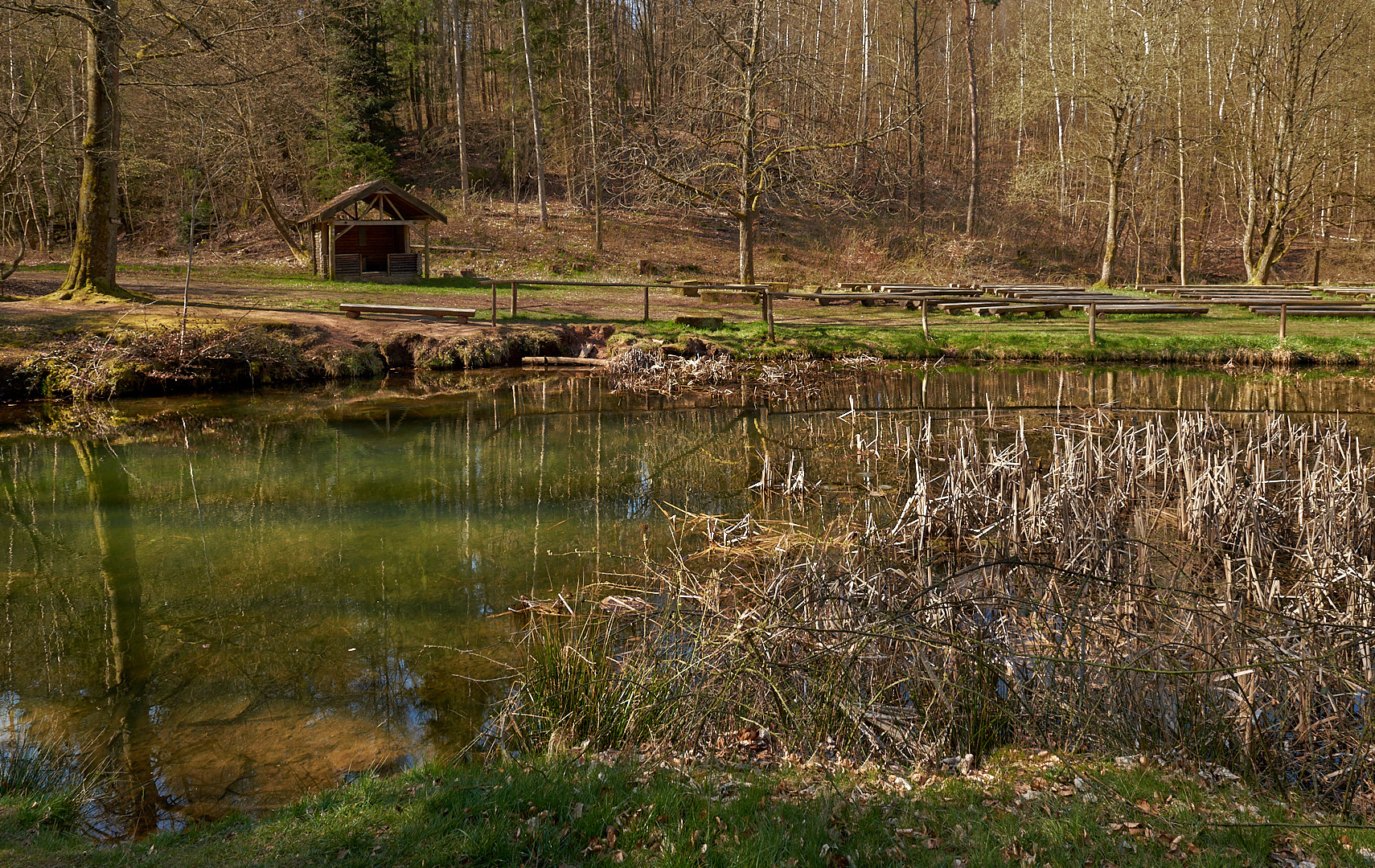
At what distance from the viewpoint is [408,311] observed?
20953mm

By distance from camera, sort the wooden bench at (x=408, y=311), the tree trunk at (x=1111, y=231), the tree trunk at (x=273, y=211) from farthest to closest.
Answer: the tree trunk at (x=1111, y=231) < the tree trunk at (x=273, y=211) < the wooden bench at (x=408, y=311)

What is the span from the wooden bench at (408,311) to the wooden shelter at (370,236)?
8.54m

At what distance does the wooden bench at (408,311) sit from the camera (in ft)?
68.6

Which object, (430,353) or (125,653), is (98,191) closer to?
(430,353)

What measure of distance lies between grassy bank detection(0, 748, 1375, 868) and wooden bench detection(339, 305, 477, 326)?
17658 millimetres

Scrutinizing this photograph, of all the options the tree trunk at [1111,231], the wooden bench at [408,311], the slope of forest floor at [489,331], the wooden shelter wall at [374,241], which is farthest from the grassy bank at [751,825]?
the tree trunk at [1111,231]

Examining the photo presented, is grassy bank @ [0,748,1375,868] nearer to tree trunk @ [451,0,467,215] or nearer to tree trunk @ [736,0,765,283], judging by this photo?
tree trunk @ [736,0,765,283]

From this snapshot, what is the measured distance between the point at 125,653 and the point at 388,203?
86.3 ft

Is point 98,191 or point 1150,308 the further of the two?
point 1150,308

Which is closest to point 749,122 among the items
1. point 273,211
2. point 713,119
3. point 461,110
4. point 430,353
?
point 713,119

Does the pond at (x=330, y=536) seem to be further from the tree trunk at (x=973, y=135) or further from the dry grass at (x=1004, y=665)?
the tree trunk at (x=973, y=135)

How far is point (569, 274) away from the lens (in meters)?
34.0

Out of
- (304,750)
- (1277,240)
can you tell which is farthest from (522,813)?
(1277,240)

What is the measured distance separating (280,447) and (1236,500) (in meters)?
11.6
